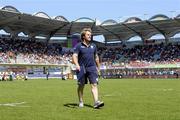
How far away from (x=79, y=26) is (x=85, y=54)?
7562cm

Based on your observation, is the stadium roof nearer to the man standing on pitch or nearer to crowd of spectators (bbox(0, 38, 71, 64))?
crowd of spectators (bbox(0, 38, 71, 64))

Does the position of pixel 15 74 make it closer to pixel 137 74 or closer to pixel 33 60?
pixel 33 60

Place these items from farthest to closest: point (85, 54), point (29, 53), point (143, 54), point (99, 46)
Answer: point (99, 46)
point (143, 54)
point (29, 53)
point (85, 54)

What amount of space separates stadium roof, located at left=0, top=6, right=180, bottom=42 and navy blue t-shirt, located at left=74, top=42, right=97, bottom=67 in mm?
61359

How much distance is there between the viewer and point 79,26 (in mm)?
87125

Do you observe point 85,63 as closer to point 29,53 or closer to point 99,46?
point 29,53

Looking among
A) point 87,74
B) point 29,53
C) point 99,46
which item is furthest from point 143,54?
point 87,74

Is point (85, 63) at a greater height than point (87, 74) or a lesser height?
greater

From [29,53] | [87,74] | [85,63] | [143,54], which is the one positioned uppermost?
[29,53]

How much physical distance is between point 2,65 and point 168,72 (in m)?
28.9

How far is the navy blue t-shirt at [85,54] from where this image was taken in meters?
11.8

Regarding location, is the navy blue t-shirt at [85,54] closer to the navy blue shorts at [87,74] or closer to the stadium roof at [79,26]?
the navy blue shorts at [87,74]

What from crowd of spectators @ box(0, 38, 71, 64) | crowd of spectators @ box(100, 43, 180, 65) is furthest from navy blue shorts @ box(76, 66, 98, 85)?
crowd of spectators @ box(100, 43, 180, 65)

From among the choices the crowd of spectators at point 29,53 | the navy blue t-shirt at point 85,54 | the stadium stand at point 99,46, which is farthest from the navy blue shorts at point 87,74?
the crowd of spectators at point 29,53
